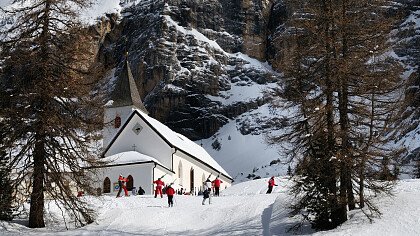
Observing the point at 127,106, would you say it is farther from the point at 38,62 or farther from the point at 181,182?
the point at 38,62

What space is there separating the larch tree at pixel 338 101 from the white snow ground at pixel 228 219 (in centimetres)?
71

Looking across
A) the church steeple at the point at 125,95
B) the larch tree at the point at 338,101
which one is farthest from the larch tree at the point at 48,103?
the church steeple at the point at 125,95

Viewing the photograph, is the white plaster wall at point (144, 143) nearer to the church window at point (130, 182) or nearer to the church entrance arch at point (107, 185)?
the church entrance arch at point (107, 185)

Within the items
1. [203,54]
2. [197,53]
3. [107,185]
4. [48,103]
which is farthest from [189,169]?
[203,54]

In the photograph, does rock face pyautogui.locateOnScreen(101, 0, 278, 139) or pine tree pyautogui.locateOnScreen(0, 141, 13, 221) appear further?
rock face pyautogui.locateOnScreen(101, 0, 278, 139)

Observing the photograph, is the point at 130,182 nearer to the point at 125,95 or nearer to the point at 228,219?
the point at 125,95

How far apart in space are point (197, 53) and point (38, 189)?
4663 inches

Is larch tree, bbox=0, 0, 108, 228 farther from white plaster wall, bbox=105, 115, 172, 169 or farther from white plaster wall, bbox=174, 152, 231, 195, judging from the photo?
white plaster wall, bbox=174, 152, 231, 195

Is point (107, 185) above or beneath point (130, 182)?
beneath

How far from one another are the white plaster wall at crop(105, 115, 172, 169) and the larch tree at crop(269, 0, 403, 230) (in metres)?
29.9

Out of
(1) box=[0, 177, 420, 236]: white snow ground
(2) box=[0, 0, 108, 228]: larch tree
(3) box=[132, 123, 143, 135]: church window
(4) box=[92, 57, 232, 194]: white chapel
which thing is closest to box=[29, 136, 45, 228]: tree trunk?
(2) box=[0, 0, 108, 228]: larch tree

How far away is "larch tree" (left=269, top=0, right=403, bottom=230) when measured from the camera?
19.8 m

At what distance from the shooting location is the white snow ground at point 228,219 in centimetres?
1936

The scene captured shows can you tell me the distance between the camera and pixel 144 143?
5147 centimetres
